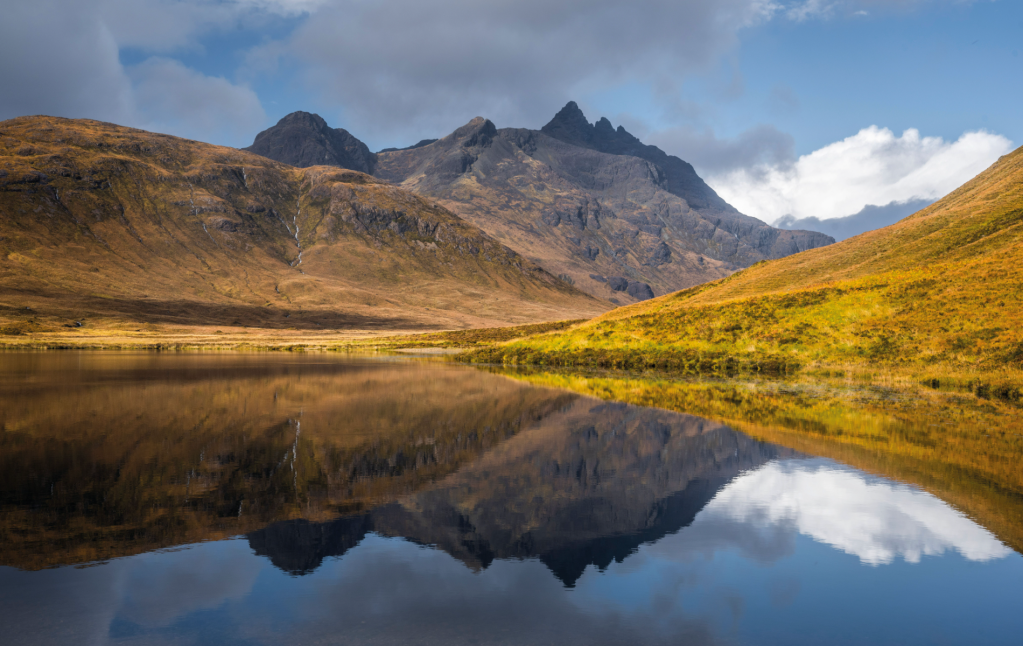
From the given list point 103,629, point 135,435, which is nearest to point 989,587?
point 103,629

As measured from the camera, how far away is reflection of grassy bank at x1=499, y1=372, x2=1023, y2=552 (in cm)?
1367

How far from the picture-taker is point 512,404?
30.0 meters

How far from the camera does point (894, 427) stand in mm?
21859

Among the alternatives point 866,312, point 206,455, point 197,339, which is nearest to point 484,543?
point 206,455

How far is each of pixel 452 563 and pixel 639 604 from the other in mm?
2972

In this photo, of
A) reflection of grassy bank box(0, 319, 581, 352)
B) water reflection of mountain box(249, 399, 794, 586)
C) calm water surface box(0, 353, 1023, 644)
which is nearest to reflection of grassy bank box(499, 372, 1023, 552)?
calm water surface box(0, 353, 1023, 644)

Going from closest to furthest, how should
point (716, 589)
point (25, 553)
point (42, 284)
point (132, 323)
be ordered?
point (716, 589)
point (25, 553)
point (132, 323)
point (42, 284)

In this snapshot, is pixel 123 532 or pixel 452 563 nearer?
pixel 452 563

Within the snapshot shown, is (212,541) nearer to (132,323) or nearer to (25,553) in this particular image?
(25,553)

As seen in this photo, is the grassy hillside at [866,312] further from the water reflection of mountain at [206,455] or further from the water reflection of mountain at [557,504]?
the water reflection of mountain at [557,504]

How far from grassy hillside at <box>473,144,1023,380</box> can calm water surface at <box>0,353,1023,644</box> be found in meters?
29.4

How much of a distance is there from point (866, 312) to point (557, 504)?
145 ft

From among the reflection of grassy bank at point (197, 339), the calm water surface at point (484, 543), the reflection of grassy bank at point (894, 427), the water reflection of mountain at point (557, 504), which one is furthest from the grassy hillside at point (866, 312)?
the reflection of grassy bank at point (197, 339)

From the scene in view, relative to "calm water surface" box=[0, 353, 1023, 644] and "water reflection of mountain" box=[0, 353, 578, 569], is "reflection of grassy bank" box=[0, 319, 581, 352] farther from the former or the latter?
"calm water surface" box=[0, 353, 1023, 644]
